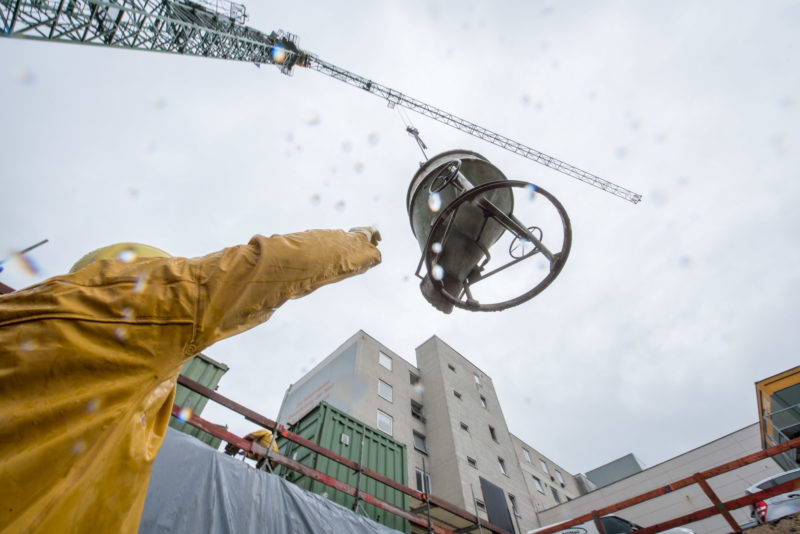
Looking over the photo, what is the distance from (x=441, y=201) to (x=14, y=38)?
516 inches

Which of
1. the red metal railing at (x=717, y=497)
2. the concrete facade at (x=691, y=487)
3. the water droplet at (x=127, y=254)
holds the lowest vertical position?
the water droplet at (x=127, y=254)

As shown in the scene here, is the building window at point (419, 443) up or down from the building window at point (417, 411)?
down

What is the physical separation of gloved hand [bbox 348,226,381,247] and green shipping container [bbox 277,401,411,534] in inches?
236

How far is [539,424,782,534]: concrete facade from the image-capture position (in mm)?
16656

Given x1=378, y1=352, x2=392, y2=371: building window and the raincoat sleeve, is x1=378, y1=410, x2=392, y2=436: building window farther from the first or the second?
the raincoat sleeve

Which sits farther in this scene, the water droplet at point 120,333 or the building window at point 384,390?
the building window at point 384,390

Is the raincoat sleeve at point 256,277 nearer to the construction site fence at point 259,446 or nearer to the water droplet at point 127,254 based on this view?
the water droplet at point 127,254

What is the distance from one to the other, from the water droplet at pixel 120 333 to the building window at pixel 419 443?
20406mm

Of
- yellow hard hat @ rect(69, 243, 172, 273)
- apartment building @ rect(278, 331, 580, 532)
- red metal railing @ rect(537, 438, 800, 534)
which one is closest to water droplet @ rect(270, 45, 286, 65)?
apartment building @ rect(278, 331, 580, 532)

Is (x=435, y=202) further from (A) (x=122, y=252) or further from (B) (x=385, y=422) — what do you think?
(B) (x=385, y=422)

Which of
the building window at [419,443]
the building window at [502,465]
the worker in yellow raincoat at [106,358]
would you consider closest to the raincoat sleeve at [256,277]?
the worker in yellow raincoat at [106,358]

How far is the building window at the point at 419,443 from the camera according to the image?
63.8 feet

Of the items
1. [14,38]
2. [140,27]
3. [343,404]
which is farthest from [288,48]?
[343,404]

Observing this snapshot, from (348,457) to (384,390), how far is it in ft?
A: 41.6
